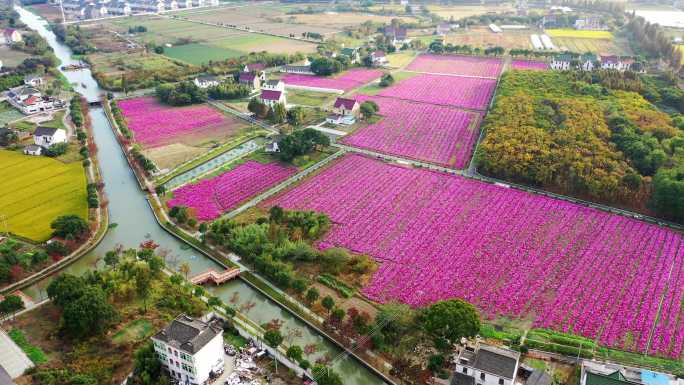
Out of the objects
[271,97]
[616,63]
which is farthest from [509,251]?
[616,63]

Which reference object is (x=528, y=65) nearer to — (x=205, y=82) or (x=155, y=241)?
(x=205, y=82)

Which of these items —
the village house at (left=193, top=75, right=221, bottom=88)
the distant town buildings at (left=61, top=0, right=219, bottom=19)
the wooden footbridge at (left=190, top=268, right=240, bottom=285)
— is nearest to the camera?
the wooden footbridge at (left=190, top=268, right=240, bottom=285)

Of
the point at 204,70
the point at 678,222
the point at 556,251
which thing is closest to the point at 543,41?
the point at 204,70

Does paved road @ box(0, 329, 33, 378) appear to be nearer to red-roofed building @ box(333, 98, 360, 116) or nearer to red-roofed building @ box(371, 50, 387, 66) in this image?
red-roofed building @ box(333, 98, 360, 116)

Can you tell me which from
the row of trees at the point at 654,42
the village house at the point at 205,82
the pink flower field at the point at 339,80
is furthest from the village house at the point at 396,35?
the row of trees at the point at 654,42

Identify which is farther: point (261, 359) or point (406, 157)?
point (406, 157)

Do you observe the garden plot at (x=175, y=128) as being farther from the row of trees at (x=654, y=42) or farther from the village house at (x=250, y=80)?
the row of trees at (x=654, y=42)

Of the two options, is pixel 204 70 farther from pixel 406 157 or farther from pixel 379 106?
pixel 406 157

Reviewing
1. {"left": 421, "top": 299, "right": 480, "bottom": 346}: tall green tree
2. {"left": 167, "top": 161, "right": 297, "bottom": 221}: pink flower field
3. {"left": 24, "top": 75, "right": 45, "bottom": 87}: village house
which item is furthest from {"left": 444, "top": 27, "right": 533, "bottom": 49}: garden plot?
{"left": 421, "top": 299, "right": 480, "bottom": 346}: tall green tree
